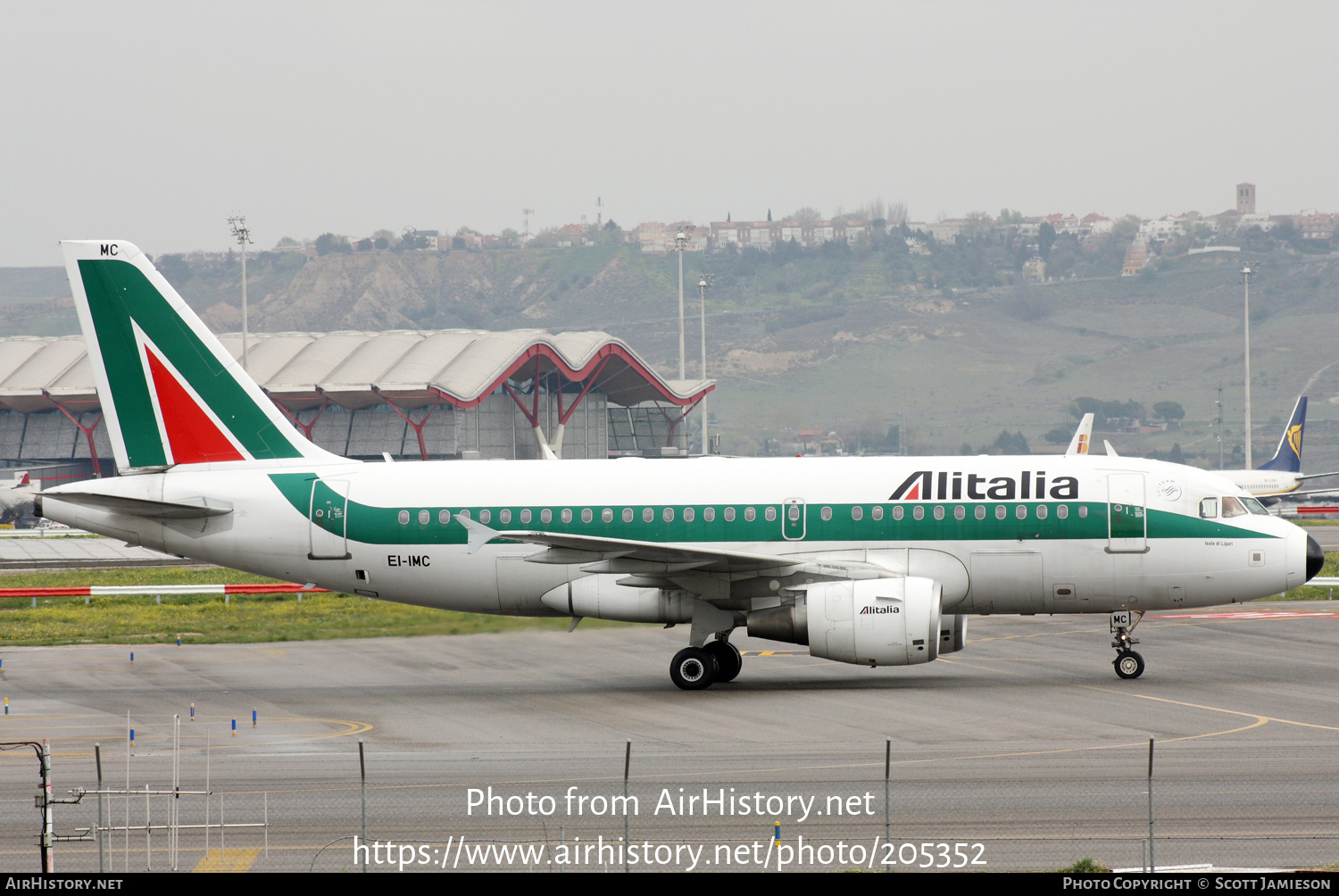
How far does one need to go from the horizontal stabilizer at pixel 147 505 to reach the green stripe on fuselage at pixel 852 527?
141 inches

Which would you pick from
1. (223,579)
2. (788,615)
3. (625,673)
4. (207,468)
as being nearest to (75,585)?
(223,579)

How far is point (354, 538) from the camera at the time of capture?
93.9 ft

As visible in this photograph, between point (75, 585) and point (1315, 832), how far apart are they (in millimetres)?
46284

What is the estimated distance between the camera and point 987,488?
27781mm

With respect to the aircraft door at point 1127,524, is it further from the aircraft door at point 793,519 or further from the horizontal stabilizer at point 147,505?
the horizontal stabilizer at point 147,505

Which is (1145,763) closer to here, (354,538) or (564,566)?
(564,566)

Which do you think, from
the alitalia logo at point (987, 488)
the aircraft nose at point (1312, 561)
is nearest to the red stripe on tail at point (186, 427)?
the alitalia logo at point (987, 488)

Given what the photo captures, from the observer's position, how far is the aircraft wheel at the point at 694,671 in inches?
1073

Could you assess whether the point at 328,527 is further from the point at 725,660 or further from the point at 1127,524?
the point at 1127,524

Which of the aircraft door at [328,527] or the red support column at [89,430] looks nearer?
the aircraft door at [328,527]

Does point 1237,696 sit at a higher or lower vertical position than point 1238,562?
lower

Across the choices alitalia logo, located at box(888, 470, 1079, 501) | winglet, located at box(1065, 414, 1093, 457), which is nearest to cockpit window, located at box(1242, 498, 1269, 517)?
alitalia logo, located at box(888, 470, 1079, 501)

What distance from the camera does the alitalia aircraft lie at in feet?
90.1

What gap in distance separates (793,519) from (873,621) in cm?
306
